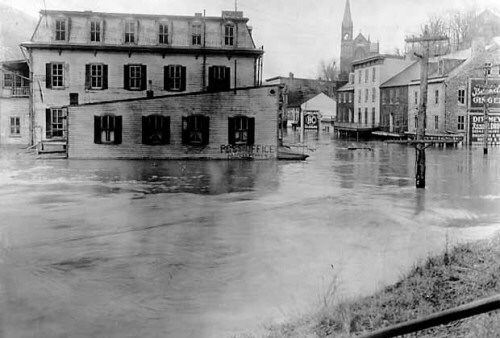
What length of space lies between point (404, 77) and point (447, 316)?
7.22m

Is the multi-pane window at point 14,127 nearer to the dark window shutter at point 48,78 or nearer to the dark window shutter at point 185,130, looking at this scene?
the dark window shutter at point 48,78

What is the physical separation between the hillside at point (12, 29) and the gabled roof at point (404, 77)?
487 centimetres

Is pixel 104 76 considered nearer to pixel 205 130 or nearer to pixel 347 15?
pixel 205 130

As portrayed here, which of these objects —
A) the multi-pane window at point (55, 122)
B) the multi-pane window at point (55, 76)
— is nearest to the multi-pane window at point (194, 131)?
the multi-pane window at point (55, 122)

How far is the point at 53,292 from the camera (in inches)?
148

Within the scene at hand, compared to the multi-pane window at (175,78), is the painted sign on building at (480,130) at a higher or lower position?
lower

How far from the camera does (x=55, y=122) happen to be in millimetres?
11289

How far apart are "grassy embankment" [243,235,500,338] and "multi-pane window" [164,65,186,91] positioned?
9124 millimetres

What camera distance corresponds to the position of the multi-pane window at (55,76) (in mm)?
10964

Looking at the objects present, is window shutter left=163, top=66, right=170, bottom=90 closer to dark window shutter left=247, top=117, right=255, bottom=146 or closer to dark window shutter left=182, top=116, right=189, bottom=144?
dark window shutter left=182, top=116, right=189, bottom=144

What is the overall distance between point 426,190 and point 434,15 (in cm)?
354

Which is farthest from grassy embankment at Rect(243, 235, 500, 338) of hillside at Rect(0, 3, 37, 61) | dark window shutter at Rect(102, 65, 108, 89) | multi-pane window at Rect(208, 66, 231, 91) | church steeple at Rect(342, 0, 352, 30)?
dark window shutter at Rect(102, 65, 108, 89)

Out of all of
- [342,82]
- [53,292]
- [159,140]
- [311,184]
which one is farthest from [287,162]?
[53,292]

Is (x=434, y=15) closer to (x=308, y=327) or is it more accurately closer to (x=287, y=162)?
(x=308, y=327)
